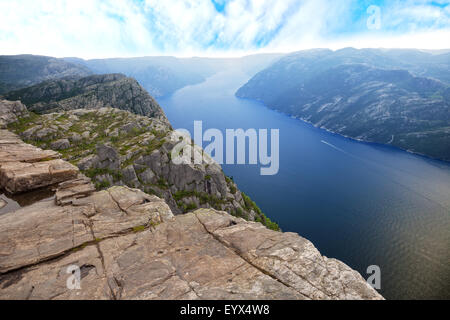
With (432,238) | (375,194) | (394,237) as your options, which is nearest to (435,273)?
(394,237)

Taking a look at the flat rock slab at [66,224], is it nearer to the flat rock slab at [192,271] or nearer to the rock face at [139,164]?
the flat rock slab at [192,271]

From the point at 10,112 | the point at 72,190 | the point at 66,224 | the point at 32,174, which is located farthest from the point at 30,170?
the point at 10,112

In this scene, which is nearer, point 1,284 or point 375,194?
point 1,284

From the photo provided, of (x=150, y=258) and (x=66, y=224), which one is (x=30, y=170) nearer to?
(x=66, y=224)

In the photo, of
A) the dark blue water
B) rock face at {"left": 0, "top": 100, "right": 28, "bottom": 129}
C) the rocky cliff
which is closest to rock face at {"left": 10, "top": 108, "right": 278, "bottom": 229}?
rock face at {"left": 0, "top": 100, "right": 28, "bottom": 129}

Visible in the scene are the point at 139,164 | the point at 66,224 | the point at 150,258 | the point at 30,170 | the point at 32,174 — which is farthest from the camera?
the point at 139,164
